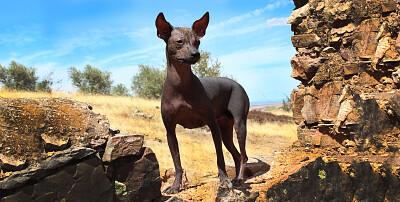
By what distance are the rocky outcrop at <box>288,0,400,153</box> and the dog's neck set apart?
274 centimetres

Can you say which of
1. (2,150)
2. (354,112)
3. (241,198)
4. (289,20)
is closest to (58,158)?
(2,150)

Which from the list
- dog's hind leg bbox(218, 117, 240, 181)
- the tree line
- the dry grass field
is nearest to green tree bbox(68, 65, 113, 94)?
the tree line

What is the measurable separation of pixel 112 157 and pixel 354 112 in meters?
3.67

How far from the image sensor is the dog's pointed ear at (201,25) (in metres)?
3.79

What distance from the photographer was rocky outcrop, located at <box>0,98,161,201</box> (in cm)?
293

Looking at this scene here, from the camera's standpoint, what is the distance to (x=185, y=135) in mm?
12312

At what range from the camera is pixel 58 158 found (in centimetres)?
308

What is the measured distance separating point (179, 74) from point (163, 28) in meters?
0.58

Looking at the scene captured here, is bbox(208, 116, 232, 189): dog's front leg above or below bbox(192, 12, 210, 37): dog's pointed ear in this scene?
below

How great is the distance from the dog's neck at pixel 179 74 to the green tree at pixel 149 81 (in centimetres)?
1869

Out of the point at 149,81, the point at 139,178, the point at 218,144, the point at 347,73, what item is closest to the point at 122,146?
the point at 139,178

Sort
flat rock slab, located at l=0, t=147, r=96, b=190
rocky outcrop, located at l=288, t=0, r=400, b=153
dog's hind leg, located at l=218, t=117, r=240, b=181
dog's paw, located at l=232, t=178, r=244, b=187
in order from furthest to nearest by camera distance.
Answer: dog's hind leg, located at l=218, t=117, r=240, b=181, dog's paw, located at l=232, t=178, r=244, b=187, rocky outcrop, located at l=288, t=0, r=400, b=153, flat rock slab, located at l=0, t=147, r=96, b=190

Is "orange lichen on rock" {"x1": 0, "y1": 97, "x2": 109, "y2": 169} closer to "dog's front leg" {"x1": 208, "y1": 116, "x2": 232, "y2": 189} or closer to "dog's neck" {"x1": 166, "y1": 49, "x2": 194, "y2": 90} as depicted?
"dog's neck" {"x1": 166, "y1": 49, "x2": 194, "y2": 90}

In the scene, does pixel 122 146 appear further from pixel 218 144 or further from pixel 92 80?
pixel 92 80
